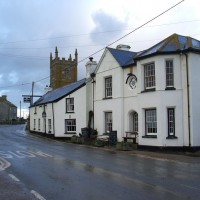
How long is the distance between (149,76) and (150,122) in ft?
10.5

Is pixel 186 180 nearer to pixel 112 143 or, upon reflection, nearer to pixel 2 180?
pixel 2 180

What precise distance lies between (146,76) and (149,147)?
4.98 m

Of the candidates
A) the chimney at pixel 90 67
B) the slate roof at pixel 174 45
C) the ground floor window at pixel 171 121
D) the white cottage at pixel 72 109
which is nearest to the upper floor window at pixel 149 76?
the slate roof at pixel 174 45

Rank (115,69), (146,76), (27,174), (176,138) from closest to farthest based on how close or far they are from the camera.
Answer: (27,174) < (176,138) < (146,76) < (115,69)

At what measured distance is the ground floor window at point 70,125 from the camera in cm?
3714

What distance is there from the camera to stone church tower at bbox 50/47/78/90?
99750 mm

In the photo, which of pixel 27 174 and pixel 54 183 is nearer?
pixel 54 183

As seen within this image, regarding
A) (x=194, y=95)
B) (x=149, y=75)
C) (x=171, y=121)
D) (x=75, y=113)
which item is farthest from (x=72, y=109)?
(x=194, y=95)

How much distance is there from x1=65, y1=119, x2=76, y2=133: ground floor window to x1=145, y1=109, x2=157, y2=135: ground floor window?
44.1 ft

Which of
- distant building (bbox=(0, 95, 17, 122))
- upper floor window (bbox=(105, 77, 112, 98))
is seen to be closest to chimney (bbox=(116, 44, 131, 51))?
upper floor window (bbox=(105, 77, 112, 98))

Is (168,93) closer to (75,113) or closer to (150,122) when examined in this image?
(150,122)

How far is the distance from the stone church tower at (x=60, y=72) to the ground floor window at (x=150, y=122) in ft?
244

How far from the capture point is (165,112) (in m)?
23.6

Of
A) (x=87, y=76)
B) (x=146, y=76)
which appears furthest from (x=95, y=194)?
(x=87, y=76)
